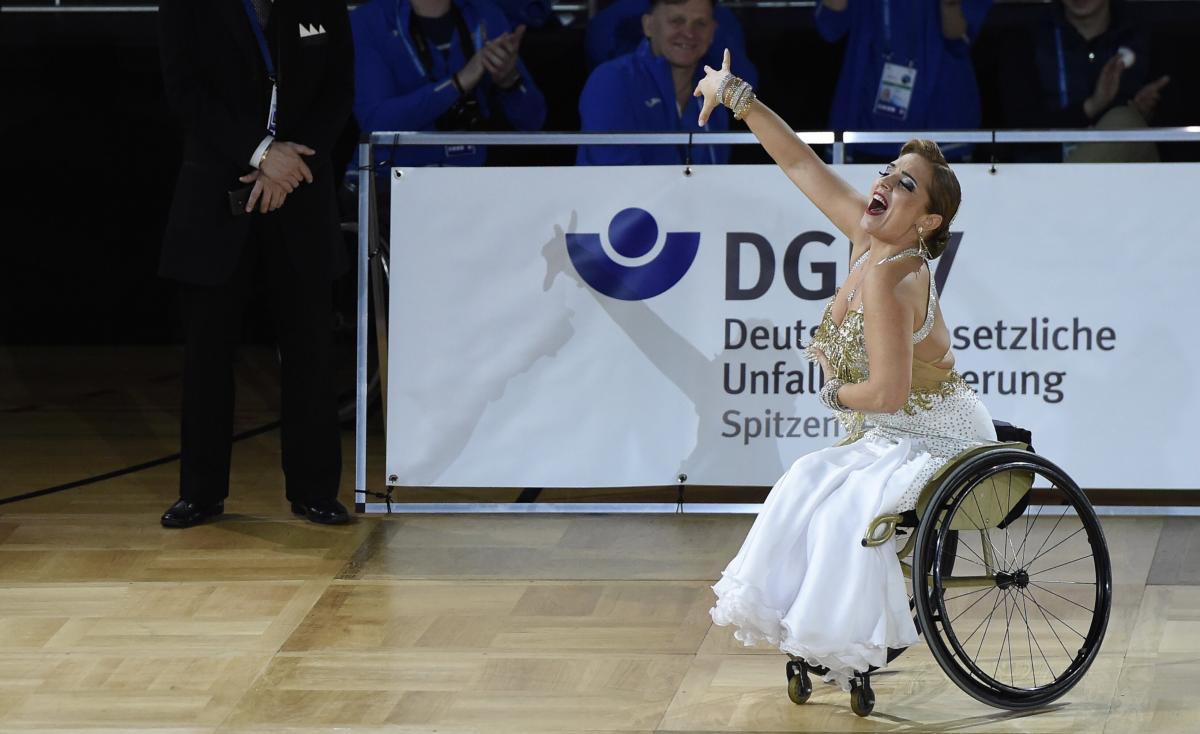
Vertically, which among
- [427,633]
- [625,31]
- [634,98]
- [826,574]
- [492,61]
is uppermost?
[625,31]

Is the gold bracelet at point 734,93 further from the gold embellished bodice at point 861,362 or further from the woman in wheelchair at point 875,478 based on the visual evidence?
the gold embellished bodice at point 861,362

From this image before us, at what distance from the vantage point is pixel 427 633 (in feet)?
14.8

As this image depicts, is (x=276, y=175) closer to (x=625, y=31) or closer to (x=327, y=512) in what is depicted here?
(x=327, y=512)

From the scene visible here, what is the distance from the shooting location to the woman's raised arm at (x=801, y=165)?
A: 13.7ft

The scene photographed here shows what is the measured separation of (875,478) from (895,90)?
311 cm

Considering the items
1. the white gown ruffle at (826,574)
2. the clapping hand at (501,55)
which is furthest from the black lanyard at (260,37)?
the white gown ruffle at (826,574)

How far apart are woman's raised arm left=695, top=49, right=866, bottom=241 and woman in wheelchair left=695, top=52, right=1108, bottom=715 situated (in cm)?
7

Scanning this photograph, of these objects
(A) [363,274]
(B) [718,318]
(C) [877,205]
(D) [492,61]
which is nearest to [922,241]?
(C) [877,205]

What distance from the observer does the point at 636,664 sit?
14.0 feet

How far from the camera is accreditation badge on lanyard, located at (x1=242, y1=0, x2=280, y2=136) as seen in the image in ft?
17.3

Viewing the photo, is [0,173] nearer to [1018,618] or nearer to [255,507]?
[255,507]

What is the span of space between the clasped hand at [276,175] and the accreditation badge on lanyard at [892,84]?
7.88 feet

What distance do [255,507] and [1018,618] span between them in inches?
101

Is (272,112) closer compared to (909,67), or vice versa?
(272,112)
